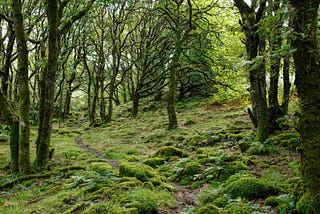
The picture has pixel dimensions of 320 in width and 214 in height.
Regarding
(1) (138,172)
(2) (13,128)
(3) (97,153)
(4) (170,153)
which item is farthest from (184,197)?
(3) (97,153)

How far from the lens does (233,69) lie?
64.7 ft

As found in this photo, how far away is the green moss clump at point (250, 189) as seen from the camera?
6.21m

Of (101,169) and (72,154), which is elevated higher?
(101,169)

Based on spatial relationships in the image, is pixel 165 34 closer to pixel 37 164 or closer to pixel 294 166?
pixel 37 164

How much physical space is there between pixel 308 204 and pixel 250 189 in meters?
1.83

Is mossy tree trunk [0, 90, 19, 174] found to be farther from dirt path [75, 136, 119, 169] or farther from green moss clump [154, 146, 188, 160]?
green moss clump [154, 146, 188, 160]

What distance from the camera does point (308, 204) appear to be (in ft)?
14.8

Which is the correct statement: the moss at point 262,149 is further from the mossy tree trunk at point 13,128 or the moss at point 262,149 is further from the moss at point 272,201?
the mossy tree trunk at point 13,128

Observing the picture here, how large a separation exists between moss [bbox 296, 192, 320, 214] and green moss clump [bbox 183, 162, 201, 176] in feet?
14.4

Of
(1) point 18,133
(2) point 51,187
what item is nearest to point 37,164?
(1) point 18,133

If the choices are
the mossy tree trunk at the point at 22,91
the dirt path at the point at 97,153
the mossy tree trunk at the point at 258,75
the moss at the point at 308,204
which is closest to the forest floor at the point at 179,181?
→ the dirt path at the point at 97,153

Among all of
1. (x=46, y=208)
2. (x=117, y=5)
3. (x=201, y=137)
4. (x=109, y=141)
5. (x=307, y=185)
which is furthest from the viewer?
(x=117, y=5)

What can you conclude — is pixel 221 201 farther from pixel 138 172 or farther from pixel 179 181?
pixel 138 172

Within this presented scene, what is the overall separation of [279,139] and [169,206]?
18.3ft
